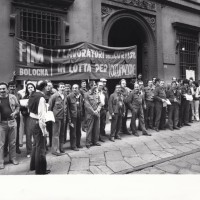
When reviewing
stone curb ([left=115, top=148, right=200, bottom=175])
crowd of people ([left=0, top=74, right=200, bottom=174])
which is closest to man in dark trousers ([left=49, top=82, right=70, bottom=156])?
crowd of people ([left=0, top=74, right=200, bottom=174])

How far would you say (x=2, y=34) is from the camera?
6859 millimetres

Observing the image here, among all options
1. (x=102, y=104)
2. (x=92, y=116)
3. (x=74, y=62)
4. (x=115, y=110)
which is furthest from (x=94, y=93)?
(x=74, y=62)

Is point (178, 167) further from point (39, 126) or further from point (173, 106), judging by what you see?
point (173, 106)

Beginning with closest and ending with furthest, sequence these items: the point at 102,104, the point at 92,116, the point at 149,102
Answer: the point at 92,116 → the point at 102,104 → the point at 149,102

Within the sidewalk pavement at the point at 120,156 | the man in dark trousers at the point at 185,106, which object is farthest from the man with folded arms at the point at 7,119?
the man in dark trousers at the point at 185,106

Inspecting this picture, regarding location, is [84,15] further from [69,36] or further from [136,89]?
[136,89]

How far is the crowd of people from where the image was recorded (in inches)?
167

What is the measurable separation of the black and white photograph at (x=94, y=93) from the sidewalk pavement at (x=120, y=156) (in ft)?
0.07

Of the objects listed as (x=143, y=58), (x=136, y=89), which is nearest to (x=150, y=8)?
(x=143, y=58)

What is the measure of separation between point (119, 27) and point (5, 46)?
18.4 feet

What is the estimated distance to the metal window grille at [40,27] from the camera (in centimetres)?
729

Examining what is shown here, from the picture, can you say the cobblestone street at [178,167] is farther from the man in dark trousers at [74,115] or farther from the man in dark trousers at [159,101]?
the man in dark trousers at [159,101]

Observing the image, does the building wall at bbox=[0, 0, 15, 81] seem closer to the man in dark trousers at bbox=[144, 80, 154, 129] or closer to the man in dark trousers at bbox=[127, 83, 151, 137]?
the man in dark trousers at bbox=[127, 83, 151, 137]

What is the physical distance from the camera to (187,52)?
38.3ft
